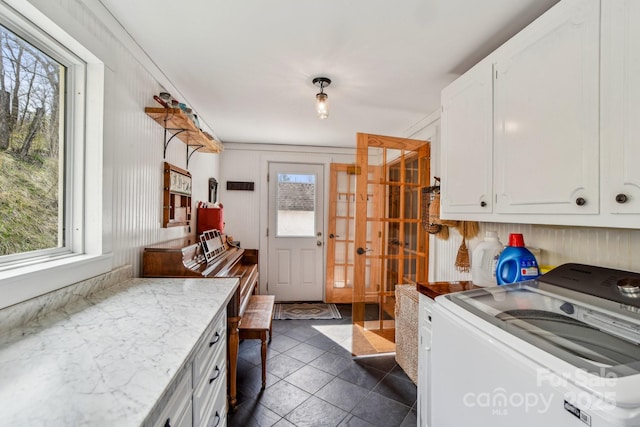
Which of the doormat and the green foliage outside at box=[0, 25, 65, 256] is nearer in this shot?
the green foliage outside at box=[0, 25, 65, 256]

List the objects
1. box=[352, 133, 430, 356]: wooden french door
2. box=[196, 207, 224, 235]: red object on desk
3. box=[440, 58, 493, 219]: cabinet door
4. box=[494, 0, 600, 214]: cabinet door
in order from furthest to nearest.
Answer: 1. box=[196, 207, 224, 235]: red object on desk
2. box=[352, 133, 430, 356]: wooden french door
3. box=[440, 58, 493, 219]: cabinet door
4. box=[494, 0, 600, 214]: cabinet door

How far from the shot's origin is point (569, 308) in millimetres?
982

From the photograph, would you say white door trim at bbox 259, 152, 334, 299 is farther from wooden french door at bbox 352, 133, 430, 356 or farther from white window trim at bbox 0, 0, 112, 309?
white window trim at bbox 0, 0, 112, 309

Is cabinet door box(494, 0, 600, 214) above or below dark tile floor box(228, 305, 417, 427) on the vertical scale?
above

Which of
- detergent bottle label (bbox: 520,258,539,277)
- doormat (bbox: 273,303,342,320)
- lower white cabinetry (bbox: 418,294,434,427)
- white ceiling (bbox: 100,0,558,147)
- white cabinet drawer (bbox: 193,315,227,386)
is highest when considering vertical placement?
white ceiling (bbox: 100,0,558,147)

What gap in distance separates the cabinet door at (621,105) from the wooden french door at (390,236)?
5.18 ft

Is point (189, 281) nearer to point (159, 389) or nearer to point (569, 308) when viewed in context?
point (159, 389)

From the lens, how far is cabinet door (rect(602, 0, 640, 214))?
2.67ft

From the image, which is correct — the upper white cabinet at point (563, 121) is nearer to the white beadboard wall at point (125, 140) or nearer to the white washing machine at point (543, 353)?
the white washing machine at point (543, 353)

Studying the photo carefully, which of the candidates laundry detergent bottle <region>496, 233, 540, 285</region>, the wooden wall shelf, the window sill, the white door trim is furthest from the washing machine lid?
the white door trim

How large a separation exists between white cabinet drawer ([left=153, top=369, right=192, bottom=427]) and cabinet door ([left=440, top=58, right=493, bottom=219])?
5.04 ft

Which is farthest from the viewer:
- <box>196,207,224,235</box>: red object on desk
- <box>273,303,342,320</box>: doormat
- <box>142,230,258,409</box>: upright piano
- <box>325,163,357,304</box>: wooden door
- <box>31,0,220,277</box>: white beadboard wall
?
<box>325,163,357,304</box>: wooden door

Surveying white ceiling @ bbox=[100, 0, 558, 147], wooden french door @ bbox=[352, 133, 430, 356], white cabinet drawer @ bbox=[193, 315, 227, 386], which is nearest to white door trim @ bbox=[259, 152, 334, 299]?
white ceiling @ bbox=[100, 0, 558, 147]

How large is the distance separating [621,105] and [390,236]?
1828 mm
